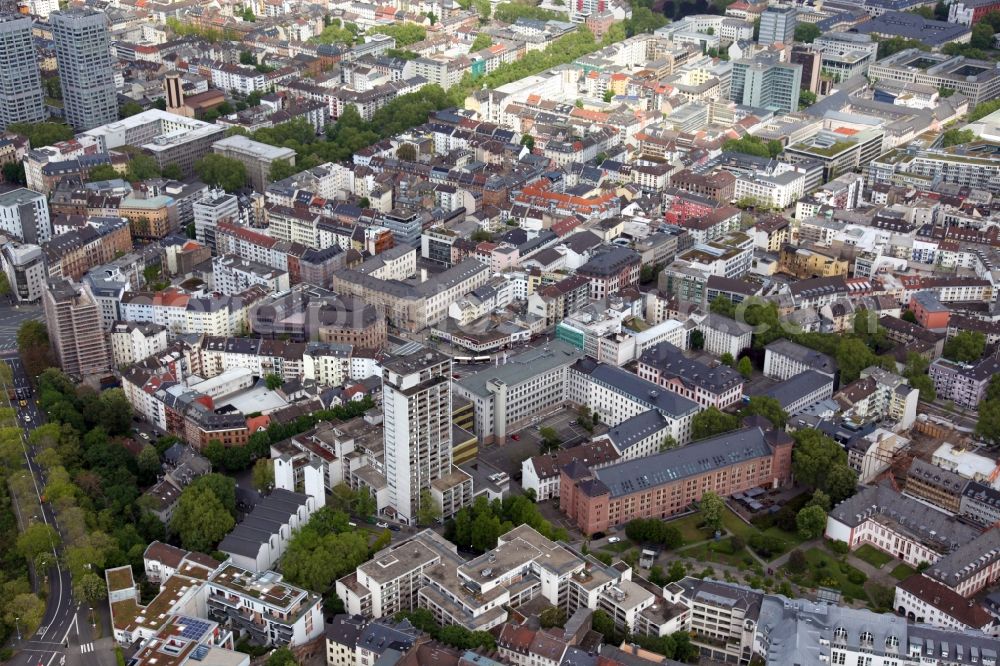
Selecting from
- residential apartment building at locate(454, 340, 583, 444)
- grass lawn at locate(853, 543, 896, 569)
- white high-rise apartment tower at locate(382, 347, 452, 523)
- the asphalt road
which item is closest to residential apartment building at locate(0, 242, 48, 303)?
the asphalt road

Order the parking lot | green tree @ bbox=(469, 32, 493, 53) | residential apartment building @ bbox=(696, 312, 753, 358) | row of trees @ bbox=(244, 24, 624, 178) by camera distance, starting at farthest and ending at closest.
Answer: green tree @ bbox=(469, 32, 493, 53), row of trees @ bbox=(244, 24, 624, 178), residential apartment building @ bbox=(696, 312, 753, 358), the parking lot

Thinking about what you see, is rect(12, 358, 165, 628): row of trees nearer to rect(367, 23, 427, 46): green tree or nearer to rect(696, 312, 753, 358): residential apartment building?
rect(696, 312, 753, 358): residential apartment building

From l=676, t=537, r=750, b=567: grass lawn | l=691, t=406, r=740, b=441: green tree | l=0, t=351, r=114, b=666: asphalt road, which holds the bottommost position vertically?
l=0, t=351, r=114, b=666: asphalt road

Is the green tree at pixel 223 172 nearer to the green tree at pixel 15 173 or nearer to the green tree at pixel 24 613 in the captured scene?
the green tree at pixel 15 173

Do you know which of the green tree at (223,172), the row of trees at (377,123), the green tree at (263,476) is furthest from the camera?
the row of trees at (377,123)

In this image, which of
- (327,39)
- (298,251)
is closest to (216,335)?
(298,251)

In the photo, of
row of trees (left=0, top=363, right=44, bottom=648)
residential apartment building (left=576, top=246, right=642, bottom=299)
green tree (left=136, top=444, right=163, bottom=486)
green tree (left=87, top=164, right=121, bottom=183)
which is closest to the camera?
row of trees (left=0, top=363, right=44, bottom=648)

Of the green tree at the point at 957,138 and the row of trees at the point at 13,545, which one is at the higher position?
the green tree at the point at 957,138

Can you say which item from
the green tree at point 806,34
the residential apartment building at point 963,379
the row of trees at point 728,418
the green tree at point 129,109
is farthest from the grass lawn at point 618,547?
the green tree at point 806,34
